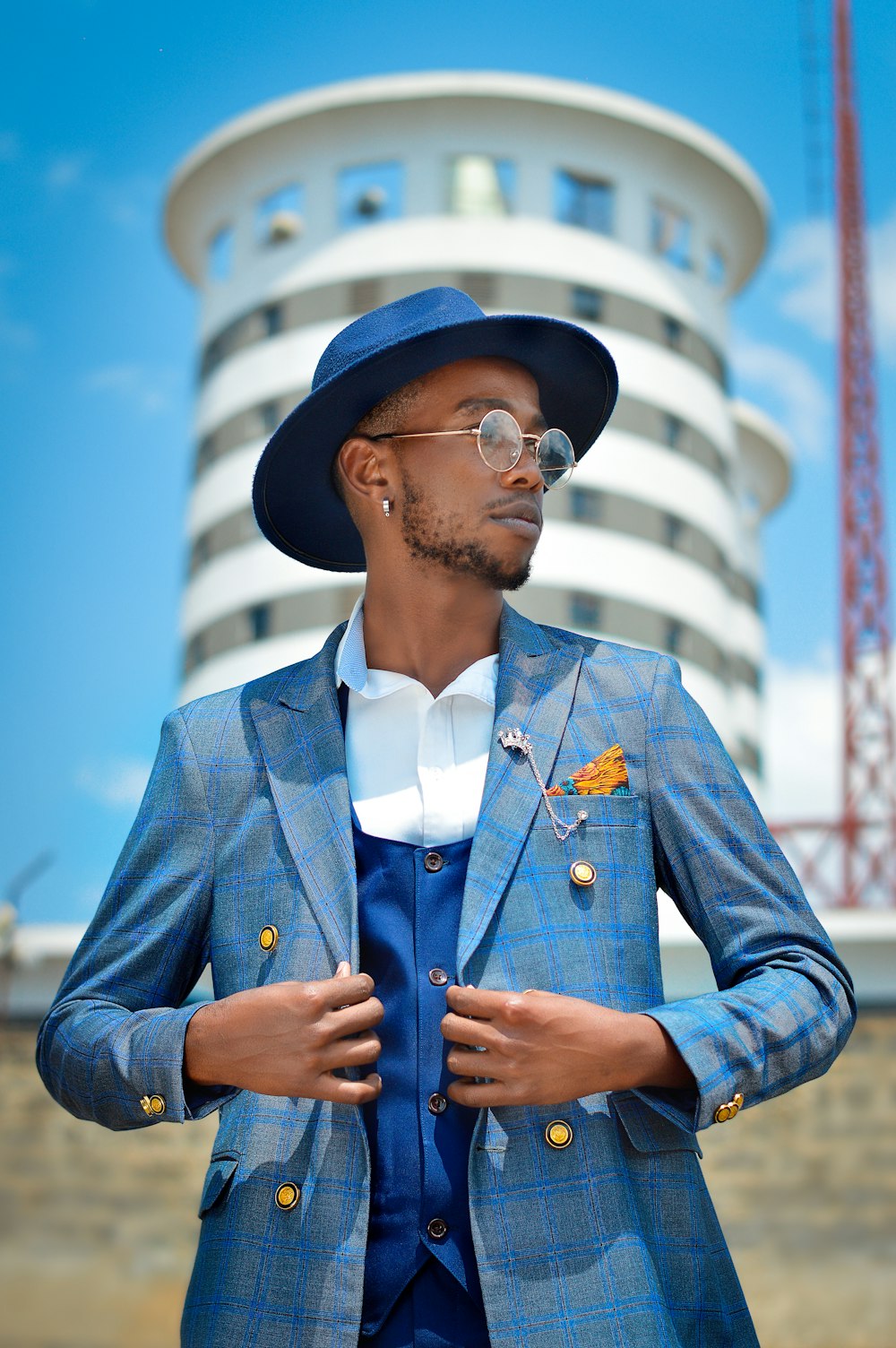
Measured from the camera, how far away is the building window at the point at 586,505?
36312mm

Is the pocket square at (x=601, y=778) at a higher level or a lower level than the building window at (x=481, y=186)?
lower

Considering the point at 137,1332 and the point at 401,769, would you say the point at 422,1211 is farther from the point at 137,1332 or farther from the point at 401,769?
the point at 137,1332

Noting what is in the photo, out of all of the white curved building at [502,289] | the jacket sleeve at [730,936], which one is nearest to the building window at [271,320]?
the white curved building at [502,289]

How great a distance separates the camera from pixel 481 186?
1497 inches

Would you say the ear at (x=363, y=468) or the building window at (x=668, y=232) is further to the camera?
the building window at (x=668, y=232)

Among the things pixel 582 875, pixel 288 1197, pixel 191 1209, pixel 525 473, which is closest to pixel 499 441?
pixel 525 473

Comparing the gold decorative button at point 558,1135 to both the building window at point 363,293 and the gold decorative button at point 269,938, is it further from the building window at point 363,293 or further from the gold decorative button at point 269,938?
the building window at point 363,293

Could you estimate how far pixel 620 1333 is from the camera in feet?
6.91

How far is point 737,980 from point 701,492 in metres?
37.0

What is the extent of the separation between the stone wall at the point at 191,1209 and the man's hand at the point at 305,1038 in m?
15.4

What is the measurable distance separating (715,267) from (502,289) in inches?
290

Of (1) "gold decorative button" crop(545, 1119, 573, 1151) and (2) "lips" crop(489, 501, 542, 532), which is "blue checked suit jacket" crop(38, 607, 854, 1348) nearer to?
(1) "gold decorative button" crop(545, 1119, 573, 1151)

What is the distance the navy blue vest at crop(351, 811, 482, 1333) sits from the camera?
219 cm

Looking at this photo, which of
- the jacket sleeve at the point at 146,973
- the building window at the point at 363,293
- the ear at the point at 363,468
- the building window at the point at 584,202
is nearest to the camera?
the jacket sleeve at the point at 146,973
